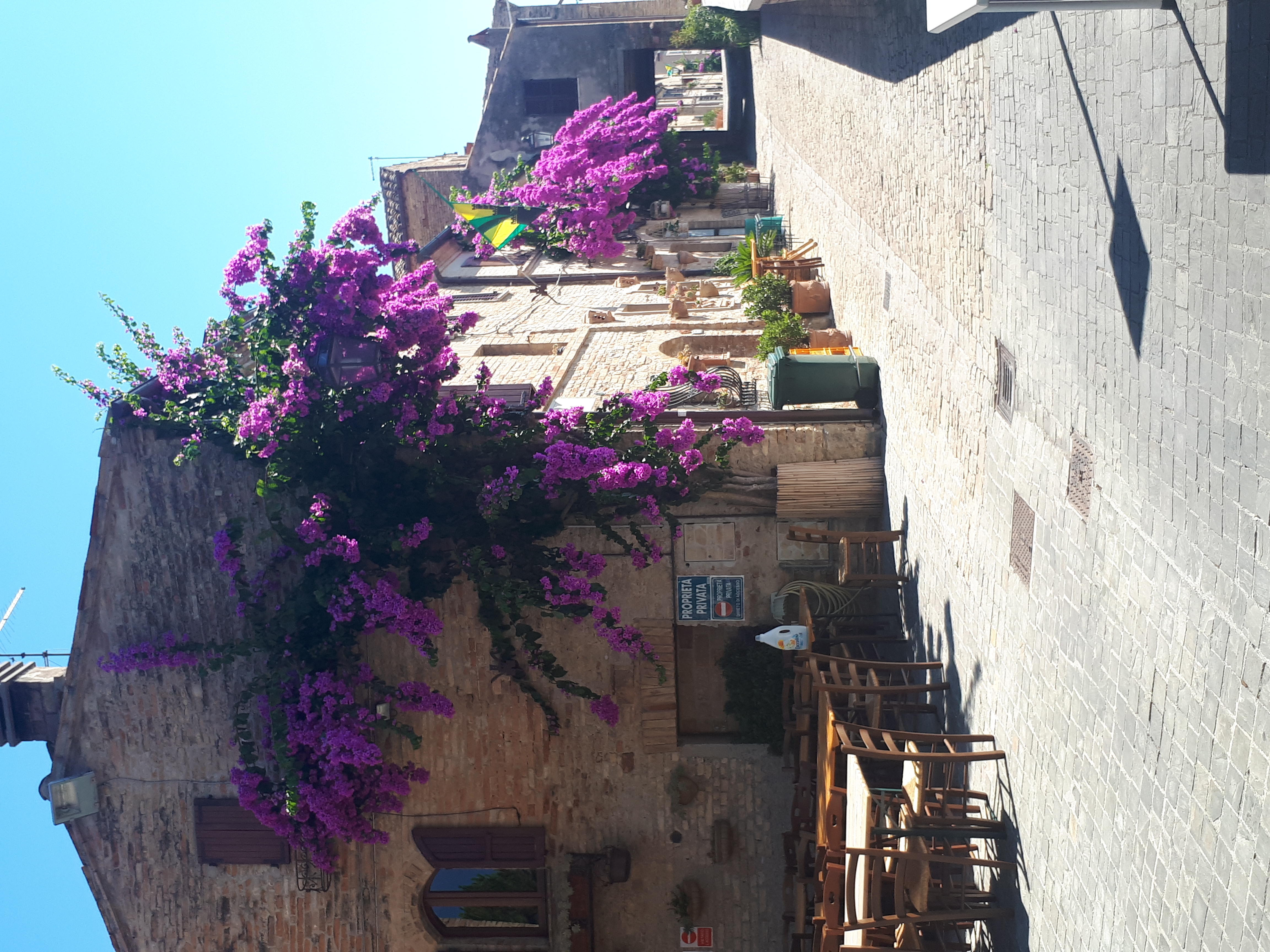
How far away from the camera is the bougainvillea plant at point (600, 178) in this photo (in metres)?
16.5

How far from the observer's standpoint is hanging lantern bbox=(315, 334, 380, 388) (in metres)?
10.2

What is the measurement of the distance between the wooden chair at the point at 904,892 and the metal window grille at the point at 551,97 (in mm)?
18500

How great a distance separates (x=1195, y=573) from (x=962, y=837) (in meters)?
3.13

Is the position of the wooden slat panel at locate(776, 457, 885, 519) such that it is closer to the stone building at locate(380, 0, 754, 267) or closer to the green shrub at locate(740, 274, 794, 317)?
the green shrub at locate(740, 274, 794, 317)

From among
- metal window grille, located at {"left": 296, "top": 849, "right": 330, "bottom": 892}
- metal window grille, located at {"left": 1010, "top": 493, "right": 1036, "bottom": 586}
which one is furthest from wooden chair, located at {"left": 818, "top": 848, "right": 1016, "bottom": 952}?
metal window grille, located at {"left": 296, "top": 849, "right": 330, "bottom": 892}

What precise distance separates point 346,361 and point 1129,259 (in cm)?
749

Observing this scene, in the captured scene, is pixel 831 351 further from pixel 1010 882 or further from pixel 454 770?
pixel 454 770

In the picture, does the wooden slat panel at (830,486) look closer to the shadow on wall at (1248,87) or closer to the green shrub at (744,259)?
the green shrub at (744,259)

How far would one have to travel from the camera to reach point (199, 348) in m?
11.0

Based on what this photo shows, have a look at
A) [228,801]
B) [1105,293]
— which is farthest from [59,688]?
[1105,293]

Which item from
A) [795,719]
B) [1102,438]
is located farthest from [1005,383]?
[795,719]

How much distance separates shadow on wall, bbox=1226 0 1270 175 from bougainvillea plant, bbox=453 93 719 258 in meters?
12.6

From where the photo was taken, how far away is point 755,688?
1133 centimetres

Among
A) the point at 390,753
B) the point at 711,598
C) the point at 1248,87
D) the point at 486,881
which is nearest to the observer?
the point at 1248,87
